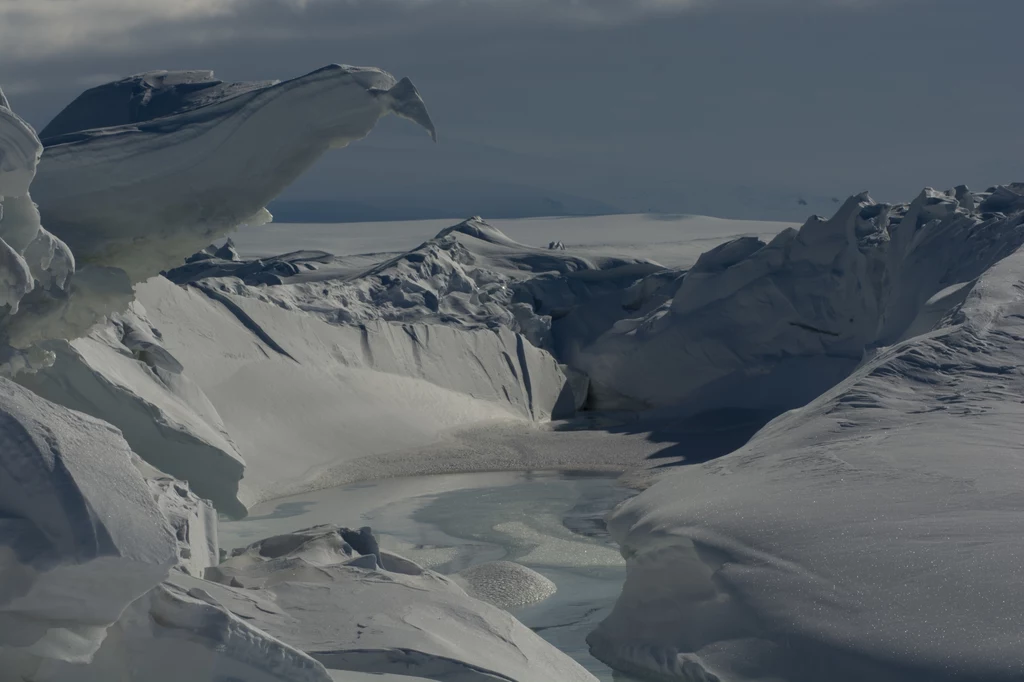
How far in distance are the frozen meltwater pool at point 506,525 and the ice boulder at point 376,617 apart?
3.28 ft

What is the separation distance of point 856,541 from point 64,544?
3054 millimetres

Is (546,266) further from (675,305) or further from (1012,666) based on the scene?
(1012,666)

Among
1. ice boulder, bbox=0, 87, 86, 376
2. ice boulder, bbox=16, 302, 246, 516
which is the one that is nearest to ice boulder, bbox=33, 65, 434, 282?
ice boulder, bbox=0, 87, 86, 376

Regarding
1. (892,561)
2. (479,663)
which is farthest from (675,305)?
(479,663)

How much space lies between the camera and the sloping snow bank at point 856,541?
385 cm

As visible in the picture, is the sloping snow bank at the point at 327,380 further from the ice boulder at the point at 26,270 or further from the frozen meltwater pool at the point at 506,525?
the ice boulder at the point at 26,270

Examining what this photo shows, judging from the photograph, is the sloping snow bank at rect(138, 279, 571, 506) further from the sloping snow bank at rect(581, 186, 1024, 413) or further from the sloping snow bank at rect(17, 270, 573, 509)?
the sloping snow bank at rect(581, 186, 1024, 413)

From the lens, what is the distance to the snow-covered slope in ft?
12.6

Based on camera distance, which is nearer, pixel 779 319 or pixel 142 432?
pixel 142 432

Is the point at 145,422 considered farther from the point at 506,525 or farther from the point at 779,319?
the point at 779,319

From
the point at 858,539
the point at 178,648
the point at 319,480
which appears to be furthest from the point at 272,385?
the point at 178,648

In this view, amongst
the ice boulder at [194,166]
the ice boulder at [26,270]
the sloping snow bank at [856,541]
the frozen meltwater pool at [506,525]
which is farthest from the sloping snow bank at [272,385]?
the sloping snow bank at [856,541]

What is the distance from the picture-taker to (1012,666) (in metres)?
3.49

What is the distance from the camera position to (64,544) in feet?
7.16
